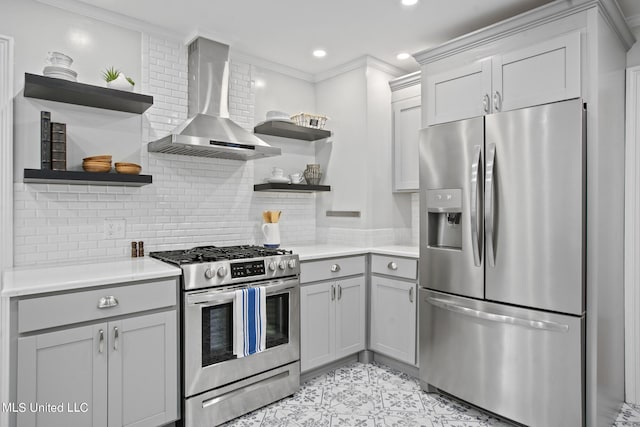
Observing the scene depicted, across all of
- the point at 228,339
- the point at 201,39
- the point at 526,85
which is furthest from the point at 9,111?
the point at 526,85

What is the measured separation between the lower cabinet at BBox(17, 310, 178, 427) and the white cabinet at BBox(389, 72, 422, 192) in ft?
7.66

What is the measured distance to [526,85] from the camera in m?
2.38

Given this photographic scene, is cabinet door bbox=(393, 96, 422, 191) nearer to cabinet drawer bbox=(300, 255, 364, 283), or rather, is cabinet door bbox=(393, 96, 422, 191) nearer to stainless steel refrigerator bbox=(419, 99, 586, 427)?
stainless steel refrigerator bbox=(419, 99, 586, 427)

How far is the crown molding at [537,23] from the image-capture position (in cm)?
221

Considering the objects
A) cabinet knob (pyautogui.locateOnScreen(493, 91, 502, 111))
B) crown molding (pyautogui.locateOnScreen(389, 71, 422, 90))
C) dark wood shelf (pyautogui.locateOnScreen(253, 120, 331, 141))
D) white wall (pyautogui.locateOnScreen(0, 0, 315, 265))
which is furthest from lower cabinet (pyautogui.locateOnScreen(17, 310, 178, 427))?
crown molding (pyautogui.locateOnScreen(389, 71, 422, 90))

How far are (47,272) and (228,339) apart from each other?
1095mm

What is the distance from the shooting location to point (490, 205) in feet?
7.73

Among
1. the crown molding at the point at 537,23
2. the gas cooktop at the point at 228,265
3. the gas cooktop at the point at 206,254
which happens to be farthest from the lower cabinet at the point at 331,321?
the crown molding at the point at 537,23

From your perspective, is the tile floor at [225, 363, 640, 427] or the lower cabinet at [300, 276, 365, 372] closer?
the tile floor at [225, 363, 640, 427]

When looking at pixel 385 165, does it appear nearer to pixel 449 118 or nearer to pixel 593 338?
pixel 449 118

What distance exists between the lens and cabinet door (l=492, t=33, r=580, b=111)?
2.21 m

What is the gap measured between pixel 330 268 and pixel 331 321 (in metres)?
0.42

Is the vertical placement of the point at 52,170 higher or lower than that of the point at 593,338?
higher

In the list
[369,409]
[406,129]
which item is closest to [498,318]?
[369,409]
